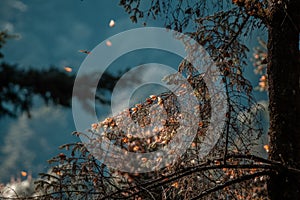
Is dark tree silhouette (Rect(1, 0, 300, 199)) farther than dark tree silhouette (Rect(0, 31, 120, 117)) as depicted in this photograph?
Yes

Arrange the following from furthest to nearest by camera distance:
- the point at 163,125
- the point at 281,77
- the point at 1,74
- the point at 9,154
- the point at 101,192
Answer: the point at 9,154
the point at 163,125
the point at 281,77
the point at 101,192
the point at 1,74

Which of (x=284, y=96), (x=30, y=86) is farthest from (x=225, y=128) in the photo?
(x=30, y=86)

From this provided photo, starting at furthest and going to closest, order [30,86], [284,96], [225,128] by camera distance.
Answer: [225,128], [284,96], [30,86]

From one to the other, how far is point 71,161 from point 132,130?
96 cm

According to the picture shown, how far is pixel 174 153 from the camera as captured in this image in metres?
4.44

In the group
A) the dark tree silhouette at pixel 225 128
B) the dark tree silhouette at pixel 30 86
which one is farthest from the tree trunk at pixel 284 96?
the dark tree silhouette at pixel 30 86

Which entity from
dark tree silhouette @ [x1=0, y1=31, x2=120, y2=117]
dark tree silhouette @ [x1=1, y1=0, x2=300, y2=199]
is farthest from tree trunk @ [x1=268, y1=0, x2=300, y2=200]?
dark tree silhouette @ [x1=0, y1=31, x2=120, y2=117]

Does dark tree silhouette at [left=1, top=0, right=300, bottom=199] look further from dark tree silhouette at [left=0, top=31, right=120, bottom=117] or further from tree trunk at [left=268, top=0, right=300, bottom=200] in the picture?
dark tree silhouette at [left=0, top=31, right=120, bottom=117]

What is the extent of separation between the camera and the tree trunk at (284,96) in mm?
4000

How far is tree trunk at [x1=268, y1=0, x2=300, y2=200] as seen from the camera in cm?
400

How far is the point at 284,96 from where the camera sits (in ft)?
13.8

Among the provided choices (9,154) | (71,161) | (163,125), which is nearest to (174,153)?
(163,125)

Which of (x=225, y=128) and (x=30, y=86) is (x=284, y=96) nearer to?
(x=225, y=128)

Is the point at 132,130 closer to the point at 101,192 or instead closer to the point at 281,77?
the point at 101,192
